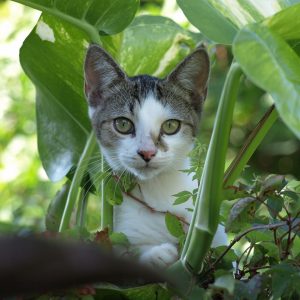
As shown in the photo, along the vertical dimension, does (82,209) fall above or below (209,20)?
below

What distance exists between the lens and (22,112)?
2961 mm

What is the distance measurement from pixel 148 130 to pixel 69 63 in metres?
0.21

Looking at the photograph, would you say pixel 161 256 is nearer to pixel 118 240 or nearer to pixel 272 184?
pixel 118 240

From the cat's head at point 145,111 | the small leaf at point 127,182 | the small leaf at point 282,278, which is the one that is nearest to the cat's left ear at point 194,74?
the cat's head at point 145,111

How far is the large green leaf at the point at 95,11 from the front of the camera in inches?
40.9

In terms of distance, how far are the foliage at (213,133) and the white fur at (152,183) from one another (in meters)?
0.04

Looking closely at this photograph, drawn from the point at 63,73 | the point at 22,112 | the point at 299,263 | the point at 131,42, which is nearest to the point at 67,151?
the point at 63,73

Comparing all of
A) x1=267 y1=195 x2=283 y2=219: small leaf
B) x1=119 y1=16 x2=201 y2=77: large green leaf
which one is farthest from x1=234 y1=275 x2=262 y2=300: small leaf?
x1=119 y1=16 x2=201 y2=77: large green leaf

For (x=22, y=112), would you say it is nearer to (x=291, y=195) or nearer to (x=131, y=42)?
(x=131, y=42)

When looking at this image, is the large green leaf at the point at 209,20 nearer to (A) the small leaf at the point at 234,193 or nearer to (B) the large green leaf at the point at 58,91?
(A) the small leaf at the point at 234,193

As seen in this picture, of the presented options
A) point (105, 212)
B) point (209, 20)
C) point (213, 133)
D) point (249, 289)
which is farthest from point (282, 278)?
point (105, 212)

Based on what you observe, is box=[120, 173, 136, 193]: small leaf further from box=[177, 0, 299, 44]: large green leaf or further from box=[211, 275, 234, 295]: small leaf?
box=[211, 275, 234, 295]: small leaf

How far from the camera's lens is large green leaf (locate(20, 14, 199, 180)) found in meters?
1.16

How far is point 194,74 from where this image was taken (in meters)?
1.23
